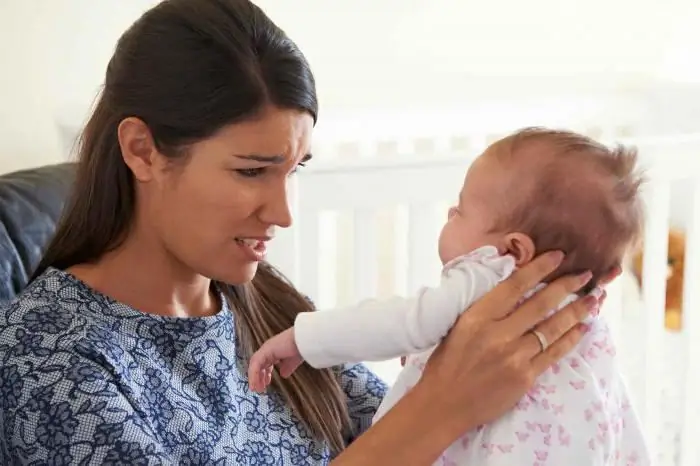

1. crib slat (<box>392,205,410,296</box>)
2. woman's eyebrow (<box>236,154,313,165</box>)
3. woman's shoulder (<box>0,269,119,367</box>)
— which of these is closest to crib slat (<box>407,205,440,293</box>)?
crib slat (<box>392,205,410,296</box>)

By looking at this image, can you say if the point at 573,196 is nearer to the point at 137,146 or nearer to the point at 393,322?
the point at 393,322

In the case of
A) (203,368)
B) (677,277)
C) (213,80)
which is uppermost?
(213,80)

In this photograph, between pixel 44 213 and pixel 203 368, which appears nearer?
pixel 203 368

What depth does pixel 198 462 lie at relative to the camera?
1.20 meters

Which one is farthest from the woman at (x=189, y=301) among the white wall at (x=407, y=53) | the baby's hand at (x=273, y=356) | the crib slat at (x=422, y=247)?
the white wall at (x=407, y=53)

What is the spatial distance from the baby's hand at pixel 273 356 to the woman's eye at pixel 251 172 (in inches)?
7.8

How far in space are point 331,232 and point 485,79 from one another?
0.77 metres

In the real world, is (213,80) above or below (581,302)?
above

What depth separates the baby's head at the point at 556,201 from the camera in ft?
3.50

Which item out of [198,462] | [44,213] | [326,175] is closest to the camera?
[198,462]

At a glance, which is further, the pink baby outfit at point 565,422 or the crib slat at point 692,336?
the crib slat at point 692,336

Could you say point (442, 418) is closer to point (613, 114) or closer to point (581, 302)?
point (581, 302)

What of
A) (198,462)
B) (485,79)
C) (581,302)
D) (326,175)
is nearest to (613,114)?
(485,79)

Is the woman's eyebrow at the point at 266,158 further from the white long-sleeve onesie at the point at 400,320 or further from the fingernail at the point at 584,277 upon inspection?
the fingernail at the point at 584,277
